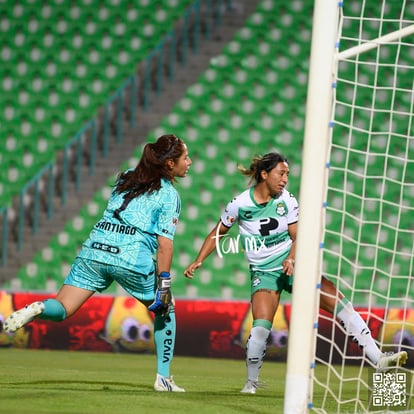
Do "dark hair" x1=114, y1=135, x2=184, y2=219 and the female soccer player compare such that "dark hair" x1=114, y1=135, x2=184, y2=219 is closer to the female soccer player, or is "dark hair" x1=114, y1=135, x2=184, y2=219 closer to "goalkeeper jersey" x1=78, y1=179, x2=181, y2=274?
"goalkeeper jersey" x1=78, y1=179, x2=181, y2=274

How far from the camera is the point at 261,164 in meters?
7.41

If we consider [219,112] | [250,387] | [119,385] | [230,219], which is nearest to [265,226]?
[230,219]

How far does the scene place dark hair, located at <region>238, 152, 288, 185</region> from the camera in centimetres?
736

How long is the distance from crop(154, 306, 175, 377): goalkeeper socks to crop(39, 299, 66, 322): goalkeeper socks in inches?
26.8

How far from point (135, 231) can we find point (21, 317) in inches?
36.7


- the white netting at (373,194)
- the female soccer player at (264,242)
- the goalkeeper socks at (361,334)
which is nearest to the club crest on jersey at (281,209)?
the female soccer player at (264,242)

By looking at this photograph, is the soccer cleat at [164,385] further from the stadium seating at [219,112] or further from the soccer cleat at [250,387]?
the stadium seating at [219,112]

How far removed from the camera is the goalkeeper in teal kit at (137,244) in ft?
21.1

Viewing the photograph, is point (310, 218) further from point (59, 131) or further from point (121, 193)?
point (59, 131)

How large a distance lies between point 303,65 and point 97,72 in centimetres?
323

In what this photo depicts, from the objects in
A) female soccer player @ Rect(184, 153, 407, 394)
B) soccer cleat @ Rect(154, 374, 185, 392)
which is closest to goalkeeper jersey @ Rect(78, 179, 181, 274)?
female soccer player @ Rect(184, 153, 407, 394)

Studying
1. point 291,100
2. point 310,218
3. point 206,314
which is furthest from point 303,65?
point 310,218

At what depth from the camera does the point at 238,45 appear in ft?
51.9

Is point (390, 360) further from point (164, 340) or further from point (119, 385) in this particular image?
point (119, 385)
